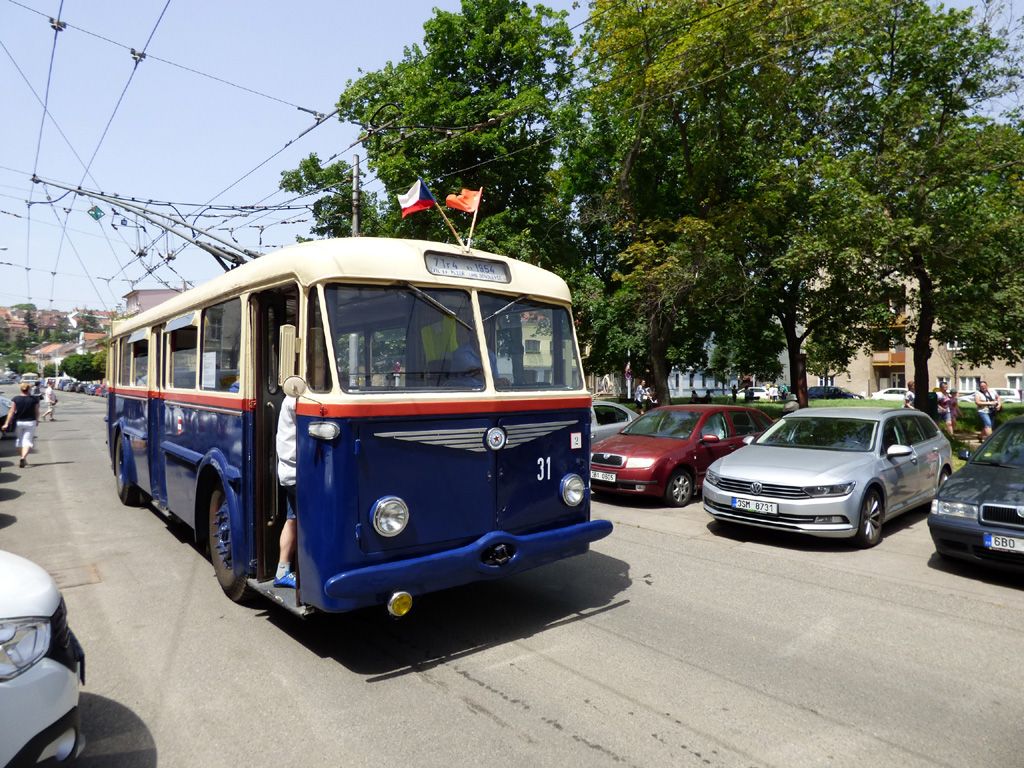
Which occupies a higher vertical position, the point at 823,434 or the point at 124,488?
the point at 823,434

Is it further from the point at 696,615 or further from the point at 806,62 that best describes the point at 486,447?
the point at 806,62

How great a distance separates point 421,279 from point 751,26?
52.8 feet

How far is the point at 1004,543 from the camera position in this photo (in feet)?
20.7

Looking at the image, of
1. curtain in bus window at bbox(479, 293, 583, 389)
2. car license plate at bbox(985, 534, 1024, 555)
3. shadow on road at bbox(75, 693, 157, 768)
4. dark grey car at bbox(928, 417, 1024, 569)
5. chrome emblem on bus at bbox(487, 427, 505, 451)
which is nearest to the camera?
shadow on road at bbox(75, 693, 157, 768)

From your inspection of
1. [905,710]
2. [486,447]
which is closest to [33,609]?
[486,447]

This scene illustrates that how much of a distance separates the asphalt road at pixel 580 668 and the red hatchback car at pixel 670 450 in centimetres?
304

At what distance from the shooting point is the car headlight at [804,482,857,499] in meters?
7.70

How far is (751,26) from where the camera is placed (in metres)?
17.0

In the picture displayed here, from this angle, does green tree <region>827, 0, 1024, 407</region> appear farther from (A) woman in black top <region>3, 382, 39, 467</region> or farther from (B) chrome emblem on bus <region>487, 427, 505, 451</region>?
(A) woman in black top <region>3, 382, 39, 467</region>

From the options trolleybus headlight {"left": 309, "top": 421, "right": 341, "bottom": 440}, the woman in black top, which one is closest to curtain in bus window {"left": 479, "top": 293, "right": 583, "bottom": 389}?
trolleybus headlight {"left": 309, "top": 421, "right": 341, "bottom": 440}

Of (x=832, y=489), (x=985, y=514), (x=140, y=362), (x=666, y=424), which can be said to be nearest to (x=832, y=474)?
(x=832, y=489)

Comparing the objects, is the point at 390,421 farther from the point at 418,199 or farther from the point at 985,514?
the point at 985,514

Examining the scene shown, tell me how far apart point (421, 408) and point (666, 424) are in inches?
315

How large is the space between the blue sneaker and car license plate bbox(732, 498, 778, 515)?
5.40m
